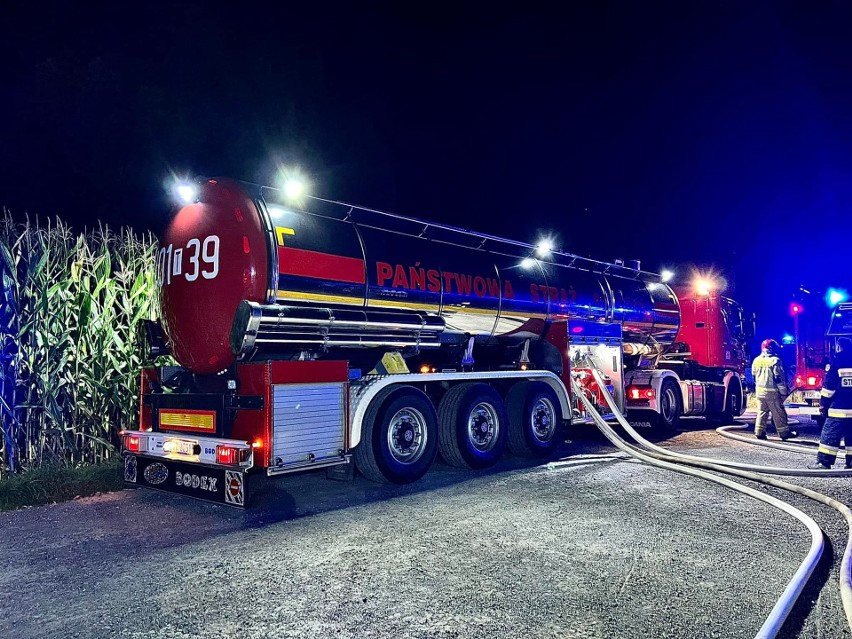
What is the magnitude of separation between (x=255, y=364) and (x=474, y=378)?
122 inches

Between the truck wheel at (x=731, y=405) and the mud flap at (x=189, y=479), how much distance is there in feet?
38.2

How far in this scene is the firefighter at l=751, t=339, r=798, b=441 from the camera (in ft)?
37.0

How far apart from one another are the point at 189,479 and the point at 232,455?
2.49 ft

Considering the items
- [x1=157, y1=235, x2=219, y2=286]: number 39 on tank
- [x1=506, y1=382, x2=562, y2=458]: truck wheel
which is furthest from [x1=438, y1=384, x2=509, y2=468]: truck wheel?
[x1=157, y1=235, x2=219, y2=286]: number 39 on tank

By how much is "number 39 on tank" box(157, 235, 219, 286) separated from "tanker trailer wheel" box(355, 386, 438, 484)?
86.6 inches

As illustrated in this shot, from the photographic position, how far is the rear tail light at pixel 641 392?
12.1 meters

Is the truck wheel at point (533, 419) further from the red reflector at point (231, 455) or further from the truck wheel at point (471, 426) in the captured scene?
the red reflector at point (231, 455)

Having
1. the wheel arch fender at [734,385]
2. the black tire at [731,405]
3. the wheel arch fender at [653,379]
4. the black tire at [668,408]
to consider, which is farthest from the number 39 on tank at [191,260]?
the black tire at [731,405]

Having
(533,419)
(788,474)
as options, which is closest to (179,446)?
(533,419)

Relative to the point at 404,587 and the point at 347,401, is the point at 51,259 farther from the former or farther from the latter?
the point at 404,587

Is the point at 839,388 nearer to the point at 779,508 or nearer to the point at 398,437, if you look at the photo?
the point at 779,508

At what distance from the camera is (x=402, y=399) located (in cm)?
729

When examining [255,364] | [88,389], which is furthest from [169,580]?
[88,389]

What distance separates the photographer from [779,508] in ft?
19.9
